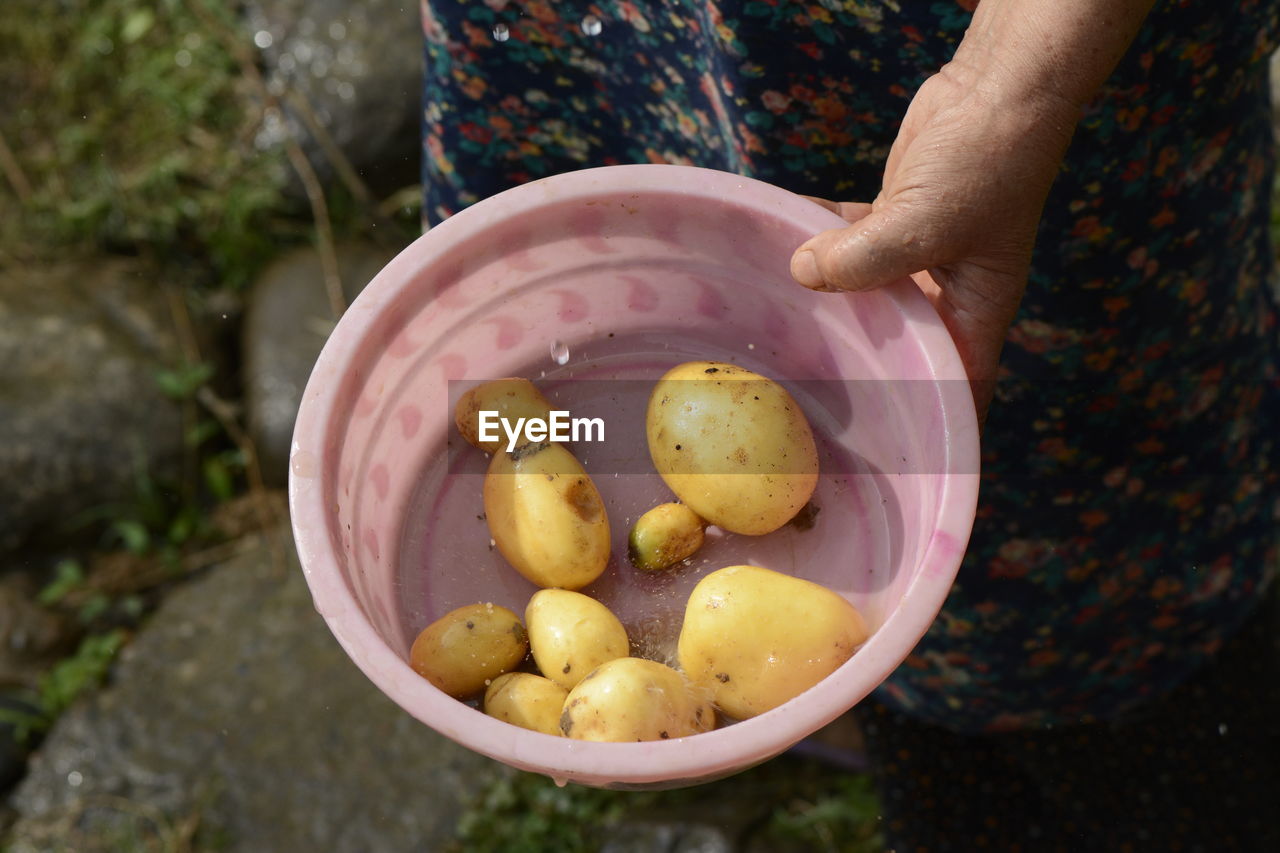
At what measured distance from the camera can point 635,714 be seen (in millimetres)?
1203

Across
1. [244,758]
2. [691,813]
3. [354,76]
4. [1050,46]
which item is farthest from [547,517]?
[354,76]

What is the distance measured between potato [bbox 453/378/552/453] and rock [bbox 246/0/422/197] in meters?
1.77

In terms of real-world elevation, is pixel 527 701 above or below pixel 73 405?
above

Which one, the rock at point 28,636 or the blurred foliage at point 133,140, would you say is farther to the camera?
the blurred foliage at point 133,140

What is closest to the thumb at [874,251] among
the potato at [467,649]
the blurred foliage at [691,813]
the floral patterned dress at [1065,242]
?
the floral patterned dress at [1065,242]

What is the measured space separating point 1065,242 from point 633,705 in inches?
30.9

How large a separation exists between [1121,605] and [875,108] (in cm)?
99

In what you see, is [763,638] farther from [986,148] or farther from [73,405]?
[73,405]

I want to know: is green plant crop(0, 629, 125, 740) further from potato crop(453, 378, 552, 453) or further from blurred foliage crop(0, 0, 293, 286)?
potato crop(453, 378, 552, 453)

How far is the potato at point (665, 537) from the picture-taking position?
1445mm

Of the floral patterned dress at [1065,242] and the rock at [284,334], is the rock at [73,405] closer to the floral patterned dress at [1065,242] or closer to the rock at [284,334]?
the rock at [284,334]

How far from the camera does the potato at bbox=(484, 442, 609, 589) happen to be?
1407mm

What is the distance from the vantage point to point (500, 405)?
151cm

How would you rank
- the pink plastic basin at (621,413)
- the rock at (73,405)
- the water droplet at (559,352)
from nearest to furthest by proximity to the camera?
the pink plastic basin at (621,413) → the water droplet at (559,352) → the rock at (73,405)
